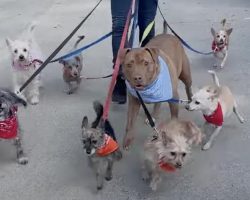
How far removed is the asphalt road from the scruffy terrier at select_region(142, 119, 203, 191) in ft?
0.60

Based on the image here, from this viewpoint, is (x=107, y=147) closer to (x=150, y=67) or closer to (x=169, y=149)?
(x=169, y=149)

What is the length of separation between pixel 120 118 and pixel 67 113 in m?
0.55

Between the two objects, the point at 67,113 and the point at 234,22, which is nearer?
the point at 67,113

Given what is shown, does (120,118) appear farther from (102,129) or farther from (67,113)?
(102,129)

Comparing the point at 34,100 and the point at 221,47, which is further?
the point at 221,47

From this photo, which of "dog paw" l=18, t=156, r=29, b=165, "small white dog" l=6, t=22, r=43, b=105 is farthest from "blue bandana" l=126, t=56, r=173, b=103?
"small white dog" l=6, t=22, r=43, b=105

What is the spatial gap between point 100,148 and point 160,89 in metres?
0.76

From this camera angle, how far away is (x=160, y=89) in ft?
11.4

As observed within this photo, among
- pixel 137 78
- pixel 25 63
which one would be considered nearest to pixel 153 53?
pixel 137 78

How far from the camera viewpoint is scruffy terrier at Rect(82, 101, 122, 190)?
2.97m

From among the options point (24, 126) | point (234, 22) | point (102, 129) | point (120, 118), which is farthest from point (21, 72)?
point (234, 22)

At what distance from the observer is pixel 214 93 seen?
3619 mm

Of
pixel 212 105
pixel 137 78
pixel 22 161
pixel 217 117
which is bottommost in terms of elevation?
pixel 22 161

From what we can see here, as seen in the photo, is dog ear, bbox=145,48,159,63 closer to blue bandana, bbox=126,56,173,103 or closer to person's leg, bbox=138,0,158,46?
blue bandana, bbox=126,56,173,103
